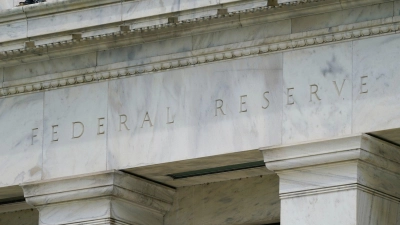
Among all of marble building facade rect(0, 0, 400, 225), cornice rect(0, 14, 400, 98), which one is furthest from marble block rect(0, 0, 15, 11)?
cornice rect(0, 14, 400, 98)

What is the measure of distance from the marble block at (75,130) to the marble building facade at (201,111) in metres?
0.03

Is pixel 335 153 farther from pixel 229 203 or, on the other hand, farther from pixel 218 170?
pixel 229 203

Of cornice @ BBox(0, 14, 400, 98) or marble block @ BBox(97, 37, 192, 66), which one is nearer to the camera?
cornice @ BBox(0, 14, 400, 98)

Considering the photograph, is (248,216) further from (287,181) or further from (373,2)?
(373,2)

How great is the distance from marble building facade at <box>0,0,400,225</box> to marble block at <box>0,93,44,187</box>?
0.03 meters

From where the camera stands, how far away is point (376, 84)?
91.2ft

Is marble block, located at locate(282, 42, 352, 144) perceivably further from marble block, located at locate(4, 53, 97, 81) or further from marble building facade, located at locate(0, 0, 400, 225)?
marble block, located at locate(4, 53, 97, 81)

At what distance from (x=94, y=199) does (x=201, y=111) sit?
286cm

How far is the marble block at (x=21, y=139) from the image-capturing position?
3142 centimetres

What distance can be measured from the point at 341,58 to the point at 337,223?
295 centimetres

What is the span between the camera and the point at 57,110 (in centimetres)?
3139

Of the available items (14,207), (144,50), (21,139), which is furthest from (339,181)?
(14,207)

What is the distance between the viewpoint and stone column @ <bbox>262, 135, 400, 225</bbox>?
27797mm

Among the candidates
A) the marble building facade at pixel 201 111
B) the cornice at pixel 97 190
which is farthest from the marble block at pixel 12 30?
the cornice at pixel 97 190
